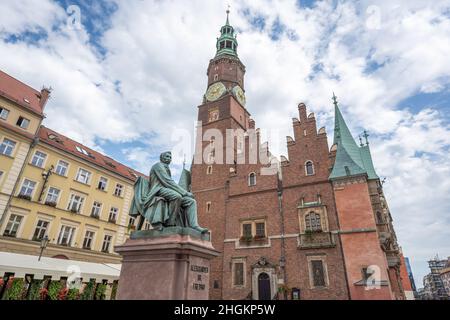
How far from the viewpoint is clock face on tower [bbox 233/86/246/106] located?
32.7 m

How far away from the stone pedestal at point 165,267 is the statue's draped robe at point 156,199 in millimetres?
368

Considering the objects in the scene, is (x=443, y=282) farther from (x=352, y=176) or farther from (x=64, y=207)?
(x=64, y=207)

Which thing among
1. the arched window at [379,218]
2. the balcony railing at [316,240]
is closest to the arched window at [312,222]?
→ the balcony railing at [316,240]

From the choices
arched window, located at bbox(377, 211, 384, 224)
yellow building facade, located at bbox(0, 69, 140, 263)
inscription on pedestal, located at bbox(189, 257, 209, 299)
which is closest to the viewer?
inscription on pedestal, located at bbox(189, 257, 209, 299)

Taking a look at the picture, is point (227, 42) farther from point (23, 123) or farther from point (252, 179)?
point (23, 123)

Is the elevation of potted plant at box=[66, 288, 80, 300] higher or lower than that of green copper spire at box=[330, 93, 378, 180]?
lower

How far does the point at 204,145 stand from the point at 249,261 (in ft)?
44.7

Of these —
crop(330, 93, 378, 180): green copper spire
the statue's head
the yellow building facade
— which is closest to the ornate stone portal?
the statue's head

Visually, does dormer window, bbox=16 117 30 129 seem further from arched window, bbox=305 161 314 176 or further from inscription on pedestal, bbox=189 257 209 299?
arched window, bbox=305 161 314 176

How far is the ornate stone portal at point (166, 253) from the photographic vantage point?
4.68 metres

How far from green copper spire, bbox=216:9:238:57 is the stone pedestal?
34.3 meters

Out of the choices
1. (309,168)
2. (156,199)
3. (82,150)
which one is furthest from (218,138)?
(156,199)

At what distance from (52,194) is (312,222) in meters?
20.3
